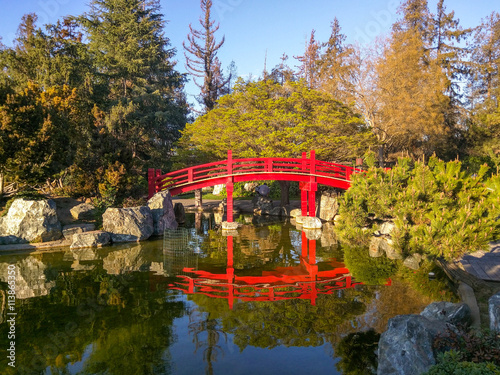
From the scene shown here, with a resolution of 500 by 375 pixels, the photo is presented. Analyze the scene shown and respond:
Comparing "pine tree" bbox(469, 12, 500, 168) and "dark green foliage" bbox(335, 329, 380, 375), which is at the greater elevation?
"pine tree" bbox(469, 12, 500, 168)

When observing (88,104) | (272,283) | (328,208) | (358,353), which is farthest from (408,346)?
(88,104)

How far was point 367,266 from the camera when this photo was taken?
Answer: 12.3 meters

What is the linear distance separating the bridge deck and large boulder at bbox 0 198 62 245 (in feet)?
48.2

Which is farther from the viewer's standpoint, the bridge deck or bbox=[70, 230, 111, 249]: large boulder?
bbox=[70, 230, 111, 249]: large boulder

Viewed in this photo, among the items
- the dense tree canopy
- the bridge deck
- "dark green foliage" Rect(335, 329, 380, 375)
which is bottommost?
"dark green foliage" Rect(335, 329, 380, 375)

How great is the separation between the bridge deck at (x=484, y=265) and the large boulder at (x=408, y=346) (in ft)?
16.2

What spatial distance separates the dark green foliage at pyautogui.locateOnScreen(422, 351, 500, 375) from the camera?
4.16 m

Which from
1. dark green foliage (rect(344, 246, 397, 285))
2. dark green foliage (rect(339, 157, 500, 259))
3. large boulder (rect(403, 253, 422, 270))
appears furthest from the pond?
large boulder (rect(403, 253, 422, 270))

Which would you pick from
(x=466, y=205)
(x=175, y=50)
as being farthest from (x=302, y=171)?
(x=175, y=50)

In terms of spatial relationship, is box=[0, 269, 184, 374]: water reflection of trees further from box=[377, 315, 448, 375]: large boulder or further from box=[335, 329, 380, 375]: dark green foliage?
box=[377, 315, 448, 375]: large boulder

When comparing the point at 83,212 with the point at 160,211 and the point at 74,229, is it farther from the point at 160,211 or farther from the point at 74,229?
the point at 160,211

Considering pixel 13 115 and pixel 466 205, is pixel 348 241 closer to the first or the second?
pixel 466 205

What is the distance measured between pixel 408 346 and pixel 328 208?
1694cm

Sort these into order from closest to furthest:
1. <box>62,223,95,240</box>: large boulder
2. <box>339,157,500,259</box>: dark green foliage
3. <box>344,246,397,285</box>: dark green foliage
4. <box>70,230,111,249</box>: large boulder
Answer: <box>339,157,500,259</box>: dark green foliage → <box>344,246,397,285</box>: dark green foliage → <box>70,230,111,249</box>: large boulder → <box>62,223,95,240</box>: large boulder
